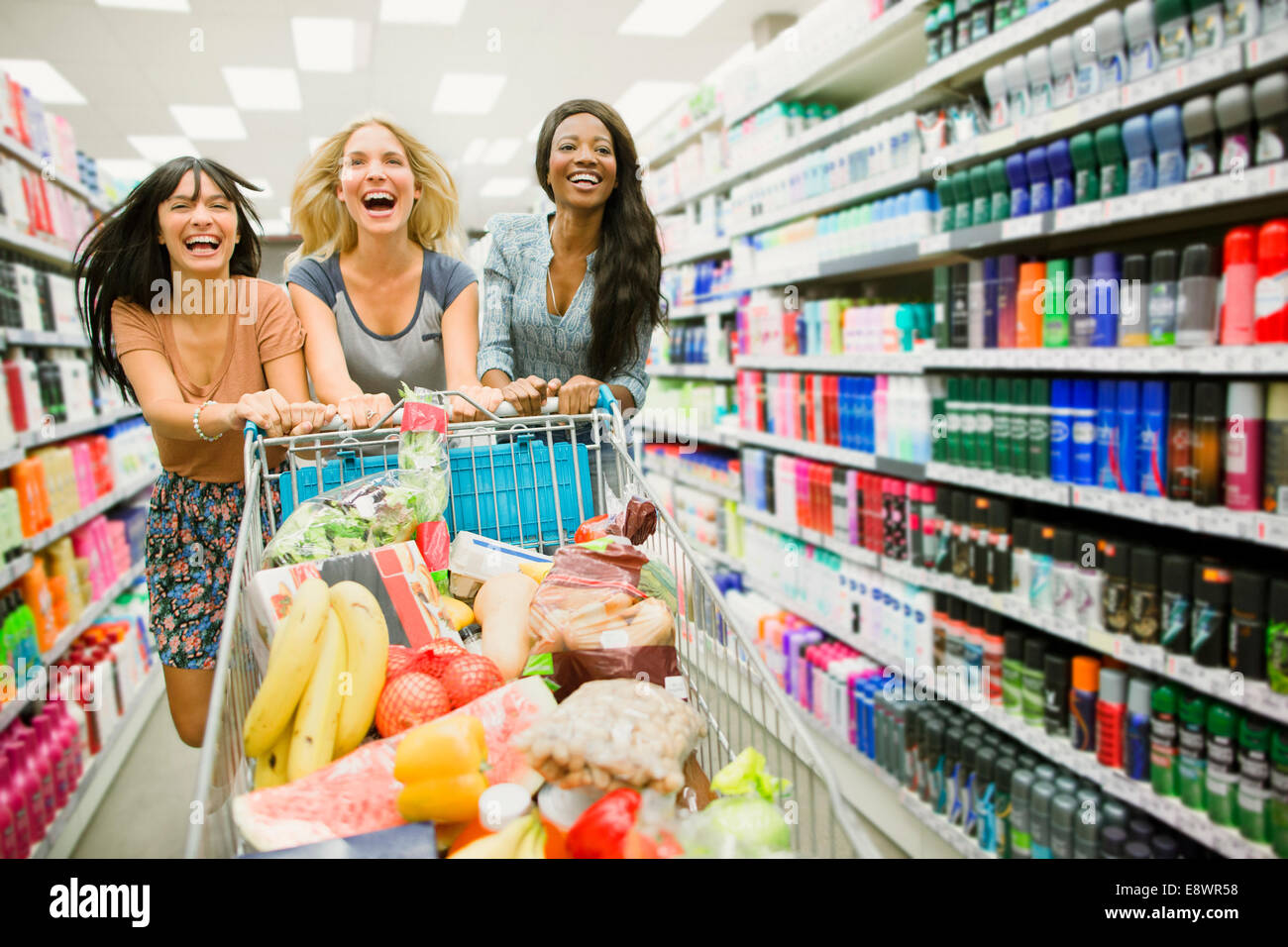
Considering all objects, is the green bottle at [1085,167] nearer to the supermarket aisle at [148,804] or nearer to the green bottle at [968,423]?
the green bottle at [968,423]

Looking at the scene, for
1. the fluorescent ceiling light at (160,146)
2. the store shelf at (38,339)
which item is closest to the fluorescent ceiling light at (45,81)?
the fluorescent ceiling light at (160,146)

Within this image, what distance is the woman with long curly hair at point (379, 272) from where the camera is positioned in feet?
5.96

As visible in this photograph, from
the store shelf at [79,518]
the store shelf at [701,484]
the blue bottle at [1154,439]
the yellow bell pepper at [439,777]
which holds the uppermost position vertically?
the blue bottle at [1154,439]

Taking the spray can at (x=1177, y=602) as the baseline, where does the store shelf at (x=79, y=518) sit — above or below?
above

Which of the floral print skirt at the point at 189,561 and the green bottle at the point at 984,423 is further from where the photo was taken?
the green bottle at the point at 984,423

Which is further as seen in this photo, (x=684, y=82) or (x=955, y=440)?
(x=684, y=82)

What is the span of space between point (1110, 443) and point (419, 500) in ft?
6.01

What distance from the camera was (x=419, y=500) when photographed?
4.58ft

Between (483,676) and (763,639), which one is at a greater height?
(483,676)

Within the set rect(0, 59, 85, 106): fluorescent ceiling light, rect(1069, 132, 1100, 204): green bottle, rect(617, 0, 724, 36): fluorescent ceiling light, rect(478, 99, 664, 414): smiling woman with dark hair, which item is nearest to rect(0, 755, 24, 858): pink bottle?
rect(478, 99, 664, 414): smiling woman with dark hair

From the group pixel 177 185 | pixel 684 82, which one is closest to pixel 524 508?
pixel 177 185

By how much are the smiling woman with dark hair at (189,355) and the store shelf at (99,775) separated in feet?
5.34
